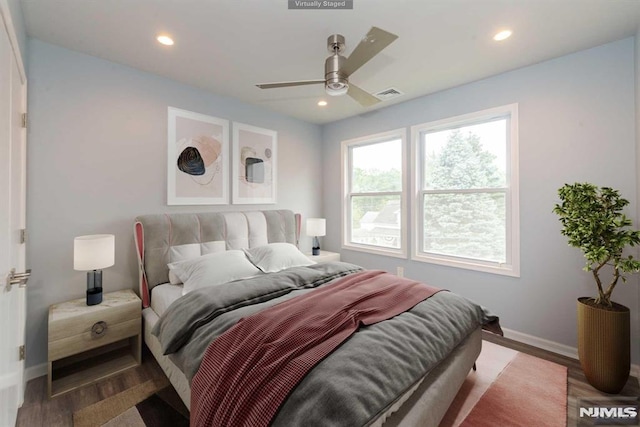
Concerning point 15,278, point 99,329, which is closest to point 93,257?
point 99,329

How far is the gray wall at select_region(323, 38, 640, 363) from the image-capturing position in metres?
2.21

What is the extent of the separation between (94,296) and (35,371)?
0.72m

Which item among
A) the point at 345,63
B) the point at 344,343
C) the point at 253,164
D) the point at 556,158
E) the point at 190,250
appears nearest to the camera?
the point at 344,343

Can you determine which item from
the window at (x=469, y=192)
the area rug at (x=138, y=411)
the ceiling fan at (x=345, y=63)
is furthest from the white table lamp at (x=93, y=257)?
the window at (x=469, y=192)

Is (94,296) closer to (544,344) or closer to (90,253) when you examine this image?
(90,253)

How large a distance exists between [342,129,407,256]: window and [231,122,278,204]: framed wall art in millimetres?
1165

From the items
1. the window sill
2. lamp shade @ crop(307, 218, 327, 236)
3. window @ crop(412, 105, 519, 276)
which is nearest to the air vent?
window @ crop(412, 105, 519, 276)

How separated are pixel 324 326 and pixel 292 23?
2.07m

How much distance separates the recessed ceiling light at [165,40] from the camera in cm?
211

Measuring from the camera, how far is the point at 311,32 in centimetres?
205

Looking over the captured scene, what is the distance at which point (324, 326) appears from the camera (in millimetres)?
1452

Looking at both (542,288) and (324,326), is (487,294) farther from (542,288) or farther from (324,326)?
(324,326)

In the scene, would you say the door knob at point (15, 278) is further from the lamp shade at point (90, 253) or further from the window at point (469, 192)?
the window at point (469, 192)

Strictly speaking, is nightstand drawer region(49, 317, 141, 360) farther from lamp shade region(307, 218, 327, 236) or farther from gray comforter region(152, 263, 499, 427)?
lamp shade region(307, 218, 327, 236)
